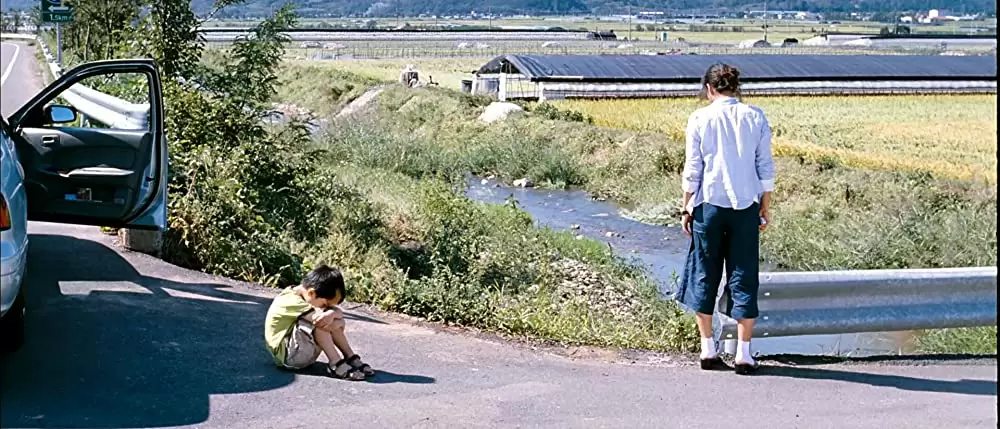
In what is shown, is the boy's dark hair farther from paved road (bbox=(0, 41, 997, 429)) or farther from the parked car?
the parked car

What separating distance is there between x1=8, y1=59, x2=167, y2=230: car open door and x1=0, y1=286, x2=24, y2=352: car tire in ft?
4.01

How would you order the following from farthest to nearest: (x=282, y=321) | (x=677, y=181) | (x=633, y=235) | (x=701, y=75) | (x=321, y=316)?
(x=701, y=75), (x=677, y=181), (x=633, y=235), (x=282, y=321), (x=321, y=316)

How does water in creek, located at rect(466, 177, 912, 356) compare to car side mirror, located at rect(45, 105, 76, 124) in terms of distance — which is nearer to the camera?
car side mirror, located at rect(45, 105, 76, 124)

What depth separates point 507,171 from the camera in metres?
27.4

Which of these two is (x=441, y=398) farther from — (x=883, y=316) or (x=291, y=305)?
(x=883, y=316)

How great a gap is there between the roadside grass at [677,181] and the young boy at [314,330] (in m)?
2.16

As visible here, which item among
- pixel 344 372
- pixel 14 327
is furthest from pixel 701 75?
pixel 14 327

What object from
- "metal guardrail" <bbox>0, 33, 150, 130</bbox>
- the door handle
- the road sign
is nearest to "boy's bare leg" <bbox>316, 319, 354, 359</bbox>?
the door handle

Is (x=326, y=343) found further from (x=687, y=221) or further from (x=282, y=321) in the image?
(x=687, y=221)

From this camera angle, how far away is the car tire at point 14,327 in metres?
7.00

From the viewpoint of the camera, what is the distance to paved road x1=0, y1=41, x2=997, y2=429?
255 inches

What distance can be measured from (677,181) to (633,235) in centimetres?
457

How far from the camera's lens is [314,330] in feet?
23.4

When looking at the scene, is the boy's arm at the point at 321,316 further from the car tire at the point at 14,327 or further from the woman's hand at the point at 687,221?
the woman's hand at the point at 687,221
